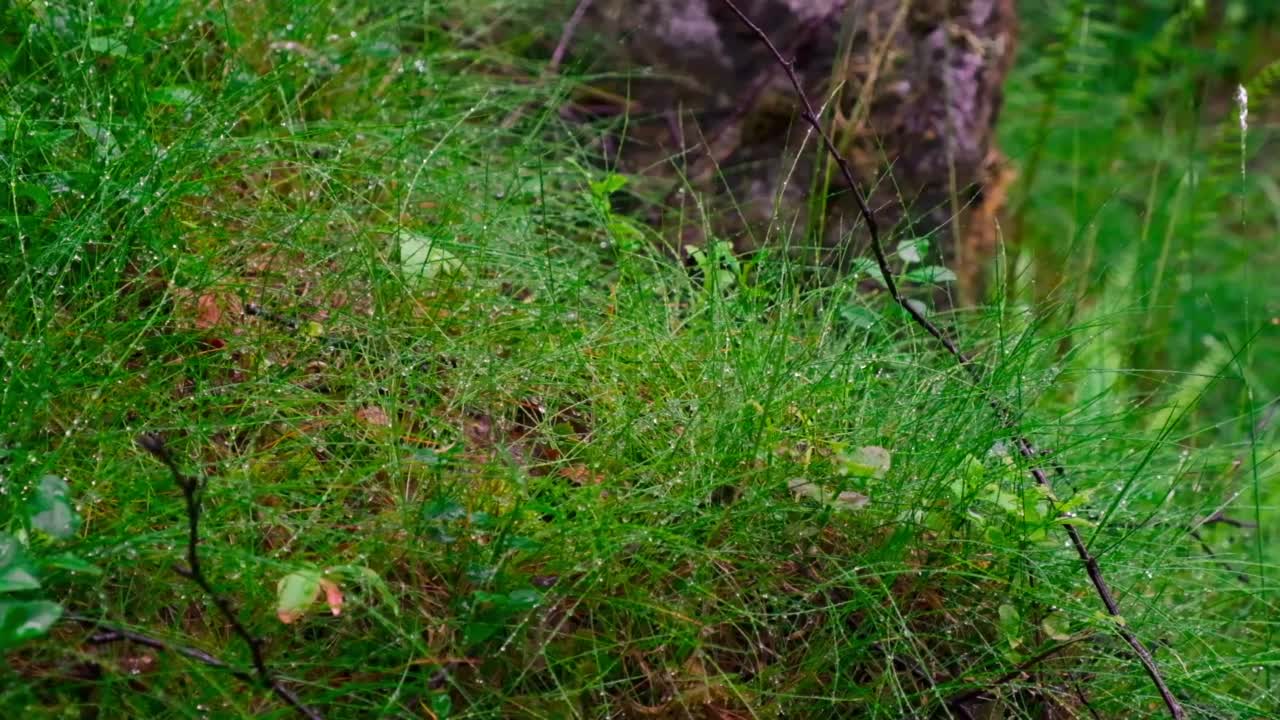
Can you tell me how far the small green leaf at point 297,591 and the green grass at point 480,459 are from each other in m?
0.05

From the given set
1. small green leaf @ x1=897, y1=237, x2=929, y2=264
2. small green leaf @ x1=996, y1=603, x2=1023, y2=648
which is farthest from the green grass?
small green leaf @ x1=897, y1=237, x2=929, y2=264

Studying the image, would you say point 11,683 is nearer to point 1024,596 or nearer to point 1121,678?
point 1024,596

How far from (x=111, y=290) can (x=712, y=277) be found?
2.85 ft

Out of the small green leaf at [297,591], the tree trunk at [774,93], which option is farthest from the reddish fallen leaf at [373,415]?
the tree trunk at [774,93]

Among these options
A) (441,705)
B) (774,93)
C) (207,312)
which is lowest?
(441,705)

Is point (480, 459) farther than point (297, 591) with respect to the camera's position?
Yes

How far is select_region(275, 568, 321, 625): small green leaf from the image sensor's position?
1287 millimetres

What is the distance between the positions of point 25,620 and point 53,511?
127 mm

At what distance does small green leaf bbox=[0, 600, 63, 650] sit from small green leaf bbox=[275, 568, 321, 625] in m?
0.22

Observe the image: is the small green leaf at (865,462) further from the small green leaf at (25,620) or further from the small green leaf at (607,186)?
the small green leaf at (25,620)

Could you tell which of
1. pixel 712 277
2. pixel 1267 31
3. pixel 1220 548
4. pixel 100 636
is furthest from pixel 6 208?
pixel 1267 31

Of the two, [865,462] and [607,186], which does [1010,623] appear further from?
[607,186]

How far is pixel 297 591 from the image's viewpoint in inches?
50.9

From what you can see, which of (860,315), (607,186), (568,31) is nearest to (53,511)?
(607,186)
